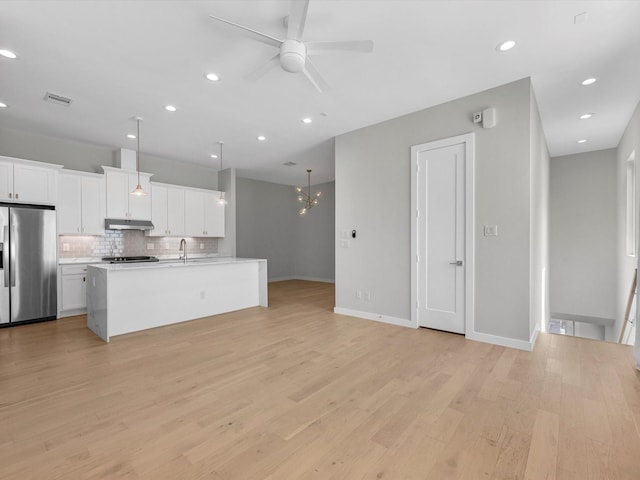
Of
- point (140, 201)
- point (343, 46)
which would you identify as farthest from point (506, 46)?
point (140, 201)

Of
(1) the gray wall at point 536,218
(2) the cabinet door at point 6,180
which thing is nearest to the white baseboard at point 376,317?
(1) the gray wall at point 536,218

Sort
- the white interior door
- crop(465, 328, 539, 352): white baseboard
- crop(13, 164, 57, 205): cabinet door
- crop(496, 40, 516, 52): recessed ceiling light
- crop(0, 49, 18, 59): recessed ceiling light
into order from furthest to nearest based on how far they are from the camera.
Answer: crop(13, 164, 57, 205): cabinet door, the white interior door, crop(465, 328, 539, 352): white baseboard, crop(0, 49, 18, 59): recessed ceiling light, crop(496, 40, 516, 52): recessed ceiling light

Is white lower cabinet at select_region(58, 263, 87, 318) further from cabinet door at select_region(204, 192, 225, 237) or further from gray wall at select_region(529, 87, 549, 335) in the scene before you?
gray wall at select_region(529, 87, 549, 335)

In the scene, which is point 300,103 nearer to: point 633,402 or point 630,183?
point 633,402

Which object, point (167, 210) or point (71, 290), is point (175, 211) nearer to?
point (167, 210)

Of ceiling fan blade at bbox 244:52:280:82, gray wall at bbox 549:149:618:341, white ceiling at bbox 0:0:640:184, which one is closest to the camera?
white ceiling at bbox 0:0:640:184

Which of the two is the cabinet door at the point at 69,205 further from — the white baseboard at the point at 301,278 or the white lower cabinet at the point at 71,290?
the white baseboard at the point at 301,278

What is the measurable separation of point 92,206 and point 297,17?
16.7ft

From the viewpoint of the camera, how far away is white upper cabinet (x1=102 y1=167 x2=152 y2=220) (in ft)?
18.2

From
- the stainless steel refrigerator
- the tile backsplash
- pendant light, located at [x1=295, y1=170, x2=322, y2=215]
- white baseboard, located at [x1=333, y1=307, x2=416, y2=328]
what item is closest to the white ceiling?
the stainless steel refrigerator

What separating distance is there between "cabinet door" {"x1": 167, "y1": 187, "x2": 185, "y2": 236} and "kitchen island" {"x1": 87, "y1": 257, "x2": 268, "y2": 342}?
2089 mm

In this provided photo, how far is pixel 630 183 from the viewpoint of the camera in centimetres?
491

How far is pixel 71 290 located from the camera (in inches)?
195

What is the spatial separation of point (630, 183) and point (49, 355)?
8409 millimetres
